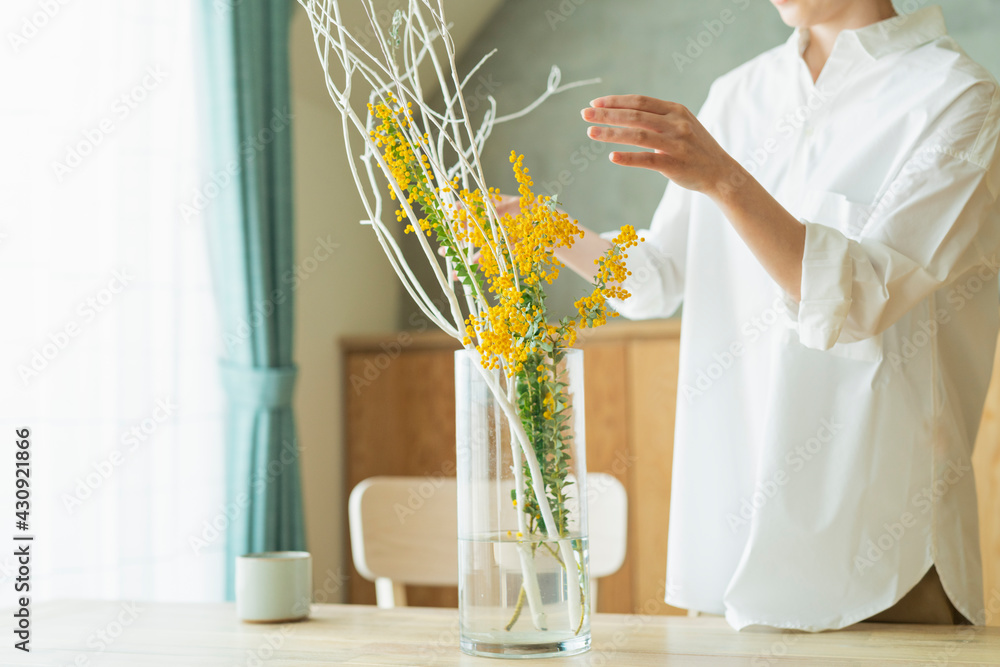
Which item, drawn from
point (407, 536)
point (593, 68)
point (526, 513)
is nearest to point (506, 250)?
point (526, 513)

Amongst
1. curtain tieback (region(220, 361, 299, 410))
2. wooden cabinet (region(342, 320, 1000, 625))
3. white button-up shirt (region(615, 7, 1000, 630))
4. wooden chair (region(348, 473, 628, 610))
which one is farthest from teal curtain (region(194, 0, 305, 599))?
white button-up shirt (region(615, 7, 1000, 630))

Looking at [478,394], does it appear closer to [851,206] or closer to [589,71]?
[851,206]

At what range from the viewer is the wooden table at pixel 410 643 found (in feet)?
2.72

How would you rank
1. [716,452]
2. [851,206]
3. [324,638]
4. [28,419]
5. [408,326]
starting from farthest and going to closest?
[408,326] → [28,419] → [716,452] → [851,206] → [324,638]

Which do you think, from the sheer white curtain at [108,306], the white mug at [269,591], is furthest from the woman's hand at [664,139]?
the sheer white curtain at [108,306]

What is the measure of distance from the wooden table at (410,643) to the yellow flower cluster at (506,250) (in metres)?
0.29

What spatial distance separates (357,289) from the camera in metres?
3.09

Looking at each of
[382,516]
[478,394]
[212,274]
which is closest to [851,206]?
[478,394]

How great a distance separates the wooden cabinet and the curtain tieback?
50cm

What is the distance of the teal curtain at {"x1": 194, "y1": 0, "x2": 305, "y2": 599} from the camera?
230 centimetres

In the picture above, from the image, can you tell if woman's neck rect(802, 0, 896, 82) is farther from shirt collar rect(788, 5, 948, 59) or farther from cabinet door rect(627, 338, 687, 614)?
cabinet door rect(627, 338, 687, 614)

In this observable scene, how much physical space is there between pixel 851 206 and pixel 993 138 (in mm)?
161

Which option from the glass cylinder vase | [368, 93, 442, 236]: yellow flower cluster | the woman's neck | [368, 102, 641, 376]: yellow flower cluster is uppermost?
the woman's neck

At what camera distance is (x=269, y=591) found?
103cm
